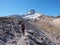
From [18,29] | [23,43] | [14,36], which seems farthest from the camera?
[18,29]

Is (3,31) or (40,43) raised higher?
(3,31)

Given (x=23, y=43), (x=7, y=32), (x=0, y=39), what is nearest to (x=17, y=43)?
(x=23, y=43)

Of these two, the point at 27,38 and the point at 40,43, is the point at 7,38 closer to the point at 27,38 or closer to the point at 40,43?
the point at 27,38

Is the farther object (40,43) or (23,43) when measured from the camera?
(40,43)

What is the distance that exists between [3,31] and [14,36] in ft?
5.97

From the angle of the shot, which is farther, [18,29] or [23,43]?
[18,29]

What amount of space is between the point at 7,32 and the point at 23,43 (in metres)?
4.97

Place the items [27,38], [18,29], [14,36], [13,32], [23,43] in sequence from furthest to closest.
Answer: [18,29], [13,32], [14,36], [27,38], [23,43]

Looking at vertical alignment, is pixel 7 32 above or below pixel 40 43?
above

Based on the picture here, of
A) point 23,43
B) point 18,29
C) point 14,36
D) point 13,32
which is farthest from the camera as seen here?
point 18,29

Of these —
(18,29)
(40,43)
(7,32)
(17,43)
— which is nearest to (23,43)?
(17,43)

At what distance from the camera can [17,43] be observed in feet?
66.4

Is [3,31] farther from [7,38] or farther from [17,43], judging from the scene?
[17,43]

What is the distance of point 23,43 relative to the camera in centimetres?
1984
